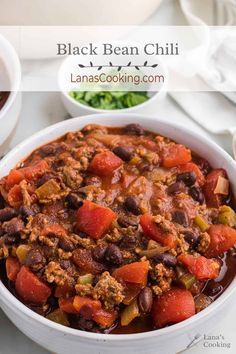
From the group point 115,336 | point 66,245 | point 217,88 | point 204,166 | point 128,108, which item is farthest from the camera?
point 217,88

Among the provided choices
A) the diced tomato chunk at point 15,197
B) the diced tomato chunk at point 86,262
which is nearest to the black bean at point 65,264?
the diced tomato chunk at point 86,262

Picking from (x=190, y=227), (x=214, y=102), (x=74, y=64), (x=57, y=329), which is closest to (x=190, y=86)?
(x=214, y=102)

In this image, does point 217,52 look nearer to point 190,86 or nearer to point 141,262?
point 190,86

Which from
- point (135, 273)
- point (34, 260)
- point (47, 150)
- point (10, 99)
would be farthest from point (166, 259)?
point (10, 99)

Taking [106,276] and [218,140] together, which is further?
[218,140]

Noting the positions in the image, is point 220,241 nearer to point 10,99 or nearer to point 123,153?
point 123,153

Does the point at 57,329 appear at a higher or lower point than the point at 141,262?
lower

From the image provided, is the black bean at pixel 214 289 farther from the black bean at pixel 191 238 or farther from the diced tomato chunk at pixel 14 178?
the diced tomato chunk at pixel 14 178
